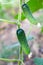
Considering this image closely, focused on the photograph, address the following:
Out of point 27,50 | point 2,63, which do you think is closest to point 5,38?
point 2,63

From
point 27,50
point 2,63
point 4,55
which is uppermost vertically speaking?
point 27,50

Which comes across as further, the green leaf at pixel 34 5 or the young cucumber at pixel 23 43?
the green leaf at pixel 34 5

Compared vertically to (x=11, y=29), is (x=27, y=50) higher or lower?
higher

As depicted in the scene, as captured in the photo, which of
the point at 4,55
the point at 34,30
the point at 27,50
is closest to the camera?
the point at 27,50

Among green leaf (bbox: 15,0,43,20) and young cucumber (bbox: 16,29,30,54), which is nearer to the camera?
young cucumber (bbox: 16,29,30,54)

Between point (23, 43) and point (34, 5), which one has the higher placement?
point (34, 5)

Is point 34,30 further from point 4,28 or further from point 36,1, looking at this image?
point 36,1

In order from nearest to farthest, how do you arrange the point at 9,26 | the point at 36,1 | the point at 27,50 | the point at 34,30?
1. the point at 27,50
2. the point at 36,1
3. the point at 34,30
4. the point at 9,26

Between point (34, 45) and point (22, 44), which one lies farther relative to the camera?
point (34, 45)

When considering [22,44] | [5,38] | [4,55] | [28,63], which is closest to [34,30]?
[5,38]

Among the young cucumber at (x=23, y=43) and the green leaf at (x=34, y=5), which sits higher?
the green leaf at (x=34, y=5)
